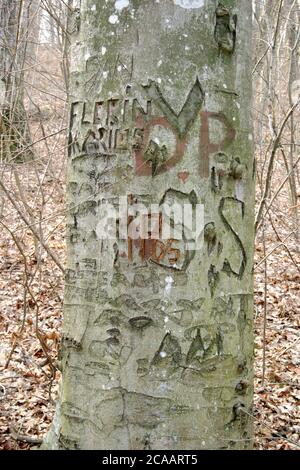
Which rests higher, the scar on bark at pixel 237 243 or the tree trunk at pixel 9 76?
the tree trunk at pixel 9 76

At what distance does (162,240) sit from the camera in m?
1.80

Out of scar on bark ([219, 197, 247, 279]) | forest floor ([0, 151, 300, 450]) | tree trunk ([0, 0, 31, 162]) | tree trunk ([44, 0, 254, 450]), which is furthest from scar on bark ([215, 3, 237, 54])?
tree trunk ([0, 0, 31, 162])

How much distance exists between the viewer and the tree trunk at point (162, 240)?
1791mm

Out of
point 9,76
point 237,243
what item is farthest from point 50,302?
point 237,243

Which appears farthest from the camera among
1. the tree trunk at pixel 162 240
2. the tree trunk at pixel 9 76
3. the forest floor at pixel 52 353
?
the tree trunk at pixel 9 76

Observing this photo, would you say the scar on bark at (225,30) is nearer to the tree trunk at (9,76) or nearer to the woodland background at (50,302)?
the woodland background at (50,302)

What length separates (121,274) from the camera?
1827 mm

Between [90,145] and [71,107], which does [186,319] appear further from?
[71,107]

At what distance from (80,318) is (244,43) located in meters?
1.15

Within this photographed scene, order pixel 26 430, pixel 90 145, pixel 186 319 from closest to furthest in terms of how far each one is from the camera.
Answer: pixel 186 319, pixel 90 145, pixel 26 430

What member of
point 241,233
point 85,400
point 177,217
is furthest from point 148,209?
point 85,400

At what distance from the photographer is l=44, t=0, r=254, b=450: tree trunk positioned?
1.79 meters

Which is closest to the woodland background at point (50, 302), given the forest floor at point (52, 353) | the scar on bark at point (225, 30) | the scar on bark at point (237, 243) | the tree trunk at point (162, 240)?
the forest floor at point (52, 353)

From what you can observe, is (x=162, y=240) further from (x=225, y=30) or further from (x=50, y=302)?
(x=50, y=302)
